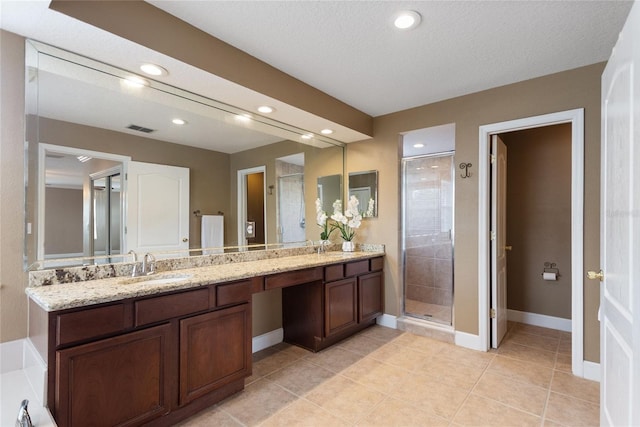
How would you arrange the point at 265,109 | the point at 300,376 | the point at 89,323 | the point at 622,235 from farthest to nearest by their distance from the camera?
the point at 265,109 → the point at 300,376 → the point at 89,323 → the point at 622,235

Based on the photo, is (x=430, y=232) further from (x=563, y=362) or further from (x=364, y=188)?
(x=563, y=362)

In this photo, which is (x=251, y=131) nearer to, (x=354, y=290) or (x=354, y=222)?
(x=354, y=222)

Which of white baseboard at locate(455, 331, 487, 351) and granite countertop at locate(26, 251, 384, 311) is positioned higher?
granite countertop at locate(26, 251, 384, 311)

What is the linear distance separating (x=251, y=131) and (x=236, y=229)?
93 cm

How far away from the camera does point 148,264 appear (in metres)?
2.07

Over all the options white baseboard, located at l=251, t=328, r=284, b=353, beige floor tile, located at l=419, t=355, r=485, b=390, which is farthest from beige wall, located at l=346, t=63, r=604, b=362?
white baseboard, located at l=251, t=328, r=284, b=353

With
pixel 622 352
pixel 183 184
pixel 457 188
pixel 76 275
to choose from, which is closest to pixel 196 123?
pixel 183 184

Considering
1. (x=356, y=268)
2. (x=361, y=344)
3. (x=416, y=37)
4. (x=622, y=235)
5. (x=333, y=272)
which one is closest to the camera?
(x=622, y=235)

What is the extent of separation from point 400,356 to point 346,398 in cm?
87

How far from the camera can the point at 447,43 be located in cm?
210

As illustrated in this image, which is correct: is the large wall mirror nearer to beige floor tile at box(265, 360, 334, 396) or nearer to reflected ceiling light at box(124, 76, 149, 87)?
reflected ceiling light at box(124, 76, 149, 87)

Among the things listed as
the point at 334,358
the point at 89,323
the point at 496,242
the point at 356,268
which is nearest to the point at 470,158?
the point at 496,242

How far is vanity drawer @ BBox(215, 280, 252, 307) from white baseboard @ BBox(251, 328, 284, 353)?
0.96 m

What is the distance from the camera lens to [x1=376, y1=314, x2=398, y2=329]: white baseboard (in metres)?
3.49
